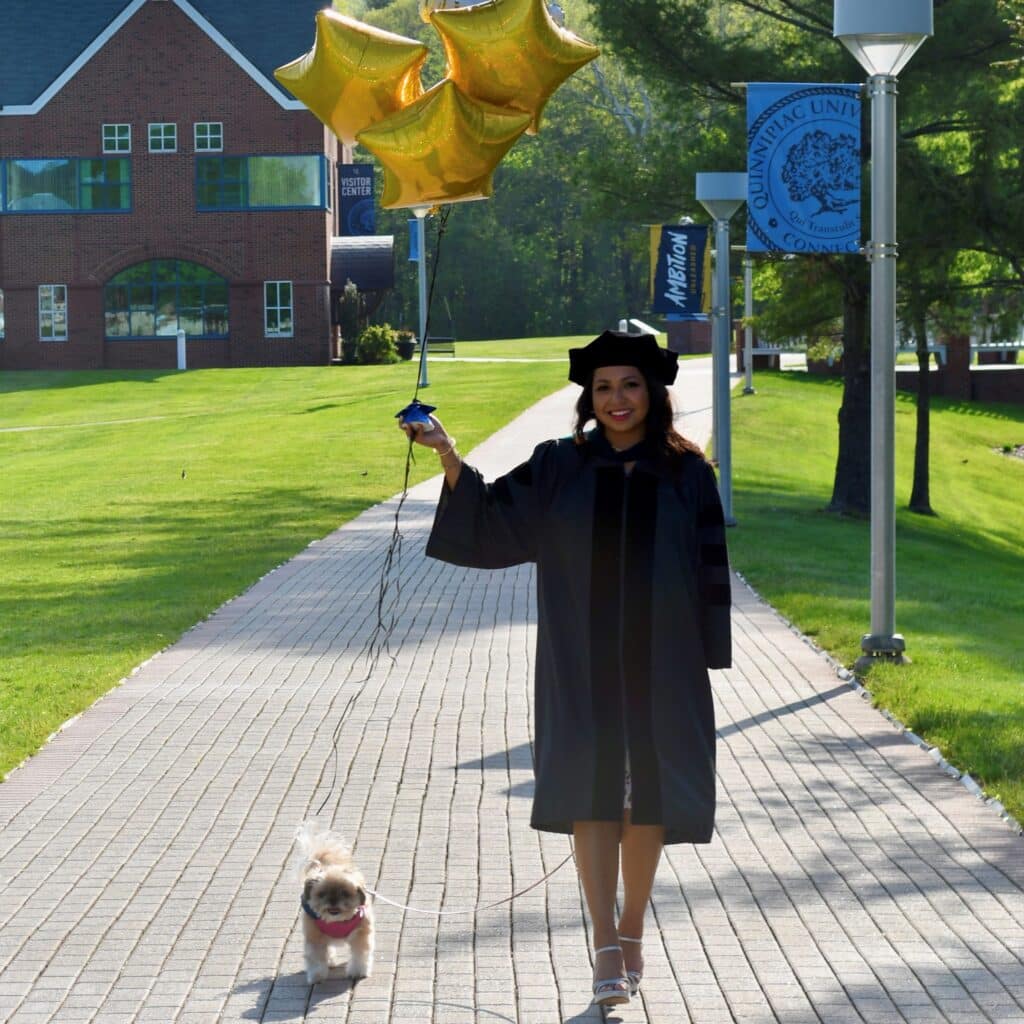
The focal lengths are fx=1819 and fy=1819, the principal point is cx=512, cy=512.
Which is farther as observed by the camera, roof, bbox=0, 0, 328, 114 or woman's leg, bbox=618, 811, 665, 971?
roof, bbox=0, 0, 328, 114

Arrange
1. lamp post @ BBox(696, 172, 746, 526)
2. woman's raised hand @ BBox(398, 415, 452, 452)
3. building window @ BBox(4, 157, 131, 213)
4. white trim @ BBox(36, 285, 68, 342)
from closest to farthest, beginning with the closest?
woman's raised hand @ BBox(398, 415, 452, 452)
lamp post @ BBox(696, 172, 746, 526)
building window @ BBox(4, 157, 131, 213)
white trim @ BBox(36, 285, 68, 342)

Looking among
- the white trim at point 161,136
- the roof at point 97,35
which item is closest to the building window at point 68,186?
the white trim at point 161,136

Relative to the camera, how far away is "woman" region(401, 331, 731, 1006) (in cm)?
492

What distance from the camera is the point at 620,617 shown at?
16.1 ft

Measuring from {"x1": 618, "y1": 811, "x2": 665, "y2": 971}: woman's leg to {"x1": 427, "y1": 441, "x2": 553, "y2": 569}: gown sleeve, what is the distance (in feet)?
2.67

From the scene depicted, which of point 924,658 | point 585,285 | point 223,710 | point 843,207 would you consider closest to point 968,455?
point 843,207

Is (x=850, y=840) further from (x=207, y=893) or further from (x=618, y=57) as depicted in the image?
(x=618, y=57)

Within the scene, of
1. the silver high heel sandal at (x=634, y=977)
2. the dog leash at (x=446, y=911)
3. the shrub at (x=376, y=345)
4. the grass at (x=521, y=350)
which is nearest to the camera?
the silver high heel sandal at (x=634, y=977)

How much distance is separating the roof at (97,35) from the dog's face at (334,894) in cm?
4906

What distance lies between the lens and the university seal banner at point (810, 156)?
50.5ft

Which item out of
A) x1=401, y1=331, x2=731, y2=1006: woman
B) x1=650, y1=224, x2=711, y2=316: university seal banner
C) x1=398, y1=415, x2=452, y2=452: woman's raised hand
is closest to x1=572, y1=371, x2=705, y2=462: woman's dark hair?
x1=401, y1=331, x2=731, y2=1006: woman

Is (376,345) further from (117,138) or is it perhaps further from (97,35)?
(97,35)

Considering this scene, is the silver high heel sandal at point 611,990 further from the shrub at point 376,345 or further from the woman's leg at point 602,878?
the shrub at point 376,345

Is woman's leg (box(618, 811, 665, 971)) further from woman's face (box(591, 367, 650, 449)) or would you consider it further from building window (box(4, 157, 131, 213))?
building window (box(4, 157, 131, 213))
